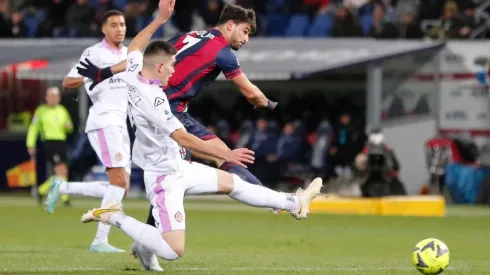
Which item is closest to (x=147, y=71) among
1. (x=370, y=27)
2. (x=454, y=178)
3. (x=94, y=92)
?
(x=94, y=92)

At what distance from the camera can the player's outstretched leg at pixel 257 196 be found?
1075 centimetres

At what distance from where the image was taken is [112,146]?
13625mm

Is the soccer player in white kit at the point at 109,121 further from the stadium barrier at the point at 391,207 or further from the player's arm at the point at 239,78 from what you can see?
the stadium barrier at the point at 391,207

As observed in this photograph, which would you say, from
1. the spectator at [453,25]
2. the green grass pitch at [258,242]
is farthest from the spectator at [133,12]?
the spectator at [453,25]

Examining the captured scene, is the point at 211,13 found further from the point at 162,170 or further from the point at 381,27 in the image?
the point at 162,170

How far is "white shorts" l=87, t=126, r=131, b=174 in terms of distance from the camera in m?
13.6

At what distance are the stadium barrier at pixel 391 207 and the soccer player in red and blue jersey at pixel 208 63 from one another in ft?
32.2

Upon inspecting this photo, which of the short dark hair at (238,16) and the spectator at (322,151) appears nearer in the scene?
the short dark hair at (238,16)

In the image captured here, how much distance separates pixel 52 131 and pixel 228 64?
12.2m

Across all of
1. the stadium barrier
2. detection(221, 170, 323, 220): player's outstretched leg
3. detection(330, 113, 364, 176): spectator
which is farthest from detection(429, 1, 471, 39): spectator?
detection(221, 170, 323, 220): player's outstretched leg

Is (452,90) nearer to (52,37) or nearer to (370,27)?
(370,27)

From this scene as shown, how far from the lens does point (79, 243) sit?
1458 cm

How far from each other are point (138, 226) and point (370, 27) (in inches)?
670

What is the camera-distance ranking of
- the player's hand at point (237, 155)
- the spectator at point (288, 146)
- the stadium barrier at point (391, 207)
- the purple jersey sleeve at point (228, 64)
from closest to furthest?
the player's hand at point (237, 155) → the purple jersey sleeve at point (228, 64) → the stadium barrier at point (391, 207) → the spectator at point (288, 146)
